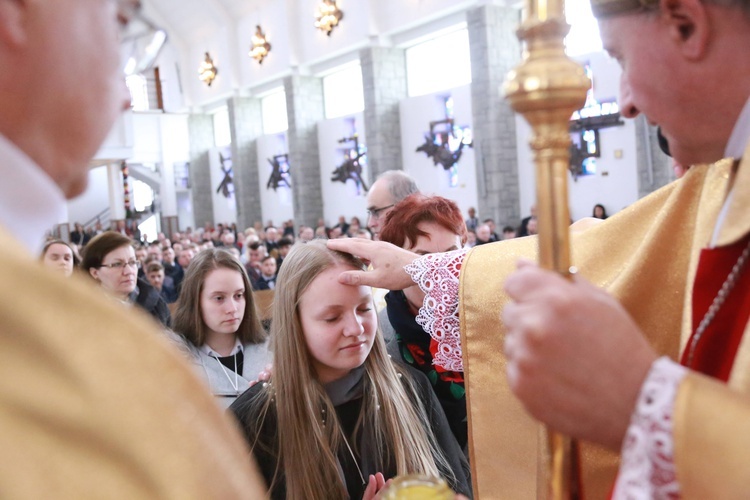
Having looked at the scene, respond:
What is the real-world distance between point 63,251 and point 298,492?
138 inches

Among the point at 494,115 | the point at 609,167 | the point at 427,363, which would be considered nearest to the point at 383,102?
the point at 494,115

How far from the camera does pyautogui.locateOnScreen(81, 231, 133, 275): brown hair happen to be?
4910 millimetres

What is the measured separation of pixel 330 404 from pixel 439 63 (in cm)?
1373

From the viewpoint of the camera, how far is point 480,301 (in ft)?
5.56

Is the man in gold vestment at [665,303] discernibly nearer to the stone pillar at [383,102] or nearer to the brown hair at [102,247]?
the brown hair at [102,247]

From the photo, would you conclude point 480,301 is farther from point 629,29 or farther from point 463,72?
point 463,72

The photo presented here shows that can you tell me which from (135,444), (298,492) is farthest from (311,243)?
(135,444)

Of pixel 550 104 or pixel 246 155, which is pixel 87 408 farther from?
pixel 246 155

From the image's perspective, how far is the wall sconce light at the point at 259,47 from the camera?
712 inches

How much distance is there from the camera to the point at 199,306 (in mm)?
3582

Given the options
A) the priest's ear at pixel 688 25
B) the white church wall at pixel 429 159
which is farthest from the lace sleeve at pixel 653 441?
the white church wall at pixel 429 159

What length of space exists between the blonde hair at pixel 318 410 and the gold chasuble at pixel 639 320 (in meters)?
0.43

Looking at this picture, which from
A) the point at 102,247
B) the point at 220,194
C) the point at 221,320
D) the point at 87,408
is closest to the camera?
the point at 87,408

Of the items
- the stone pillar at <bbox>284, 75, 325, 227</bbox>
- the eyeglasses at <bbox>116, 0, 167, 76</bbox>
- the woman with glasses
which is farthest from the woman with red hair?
the stone pillar at <bbox>284, 75, 325, 227</bbox>
